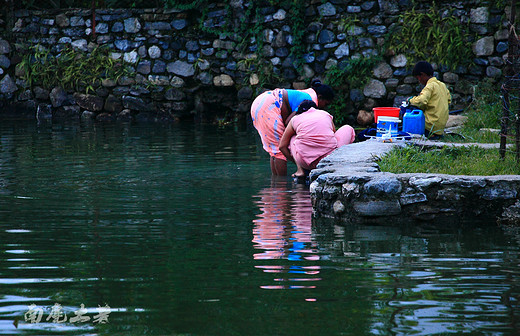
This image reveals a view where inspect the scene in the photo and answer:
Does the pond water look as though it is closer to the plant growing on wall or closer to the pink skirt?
the pink skirt

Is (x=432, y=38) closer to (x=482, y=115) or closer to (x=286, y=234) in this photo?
(x=482, y=115)

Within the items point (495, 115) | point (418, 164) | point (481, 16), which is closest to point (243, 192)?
point (418, 164)

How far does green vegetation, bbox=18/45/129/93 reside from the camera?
1653 centimetres

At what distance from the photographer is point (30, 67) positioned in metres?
17.0

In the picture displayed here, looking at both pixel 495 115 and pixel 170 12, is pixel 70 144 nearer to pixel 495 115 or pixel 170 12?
pixel 170 12

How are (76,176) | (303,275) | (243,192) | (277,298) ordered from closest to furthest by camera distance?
(277,298), (303,275), (243,192), (76,176)

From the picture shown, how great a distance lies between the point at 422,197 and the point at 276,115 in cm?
→ 334

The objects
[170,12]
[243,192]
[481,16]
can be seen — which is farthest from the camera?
[170,12]

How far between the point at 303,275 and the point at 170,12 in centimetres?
1265

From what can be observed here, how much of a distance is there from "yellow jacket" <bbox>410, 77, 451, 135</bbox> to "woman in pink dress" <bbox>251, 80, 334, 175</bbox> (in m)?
1.41

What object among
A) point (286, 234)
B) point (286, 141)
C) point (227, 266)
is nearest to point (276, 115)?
point (286, 141)

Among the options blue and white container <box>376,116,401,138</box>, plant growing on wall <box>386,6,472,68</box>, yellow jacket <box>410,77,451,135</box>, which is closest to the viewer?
blue and white container <box>376,116,401,138</box>

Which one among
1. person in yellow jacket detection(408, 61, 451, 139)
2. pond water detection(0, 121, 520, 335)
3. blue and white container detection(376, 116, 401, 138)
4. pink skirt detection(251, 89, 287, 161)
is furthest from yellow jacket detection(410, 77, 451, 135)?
pond water detection(0, 121, 520, 335)

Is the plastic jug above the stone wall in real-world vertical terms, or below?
below
